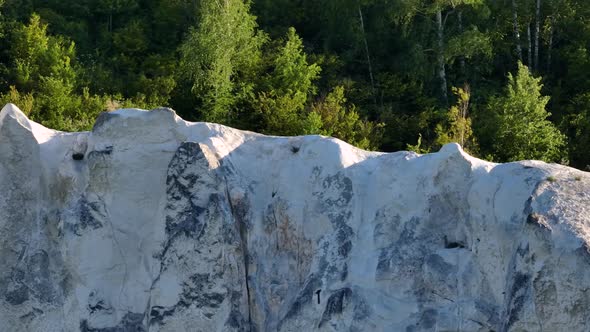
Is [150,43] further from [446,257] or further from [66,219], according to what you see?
[446,257]

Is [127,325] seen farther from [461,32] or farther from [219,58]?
[461,32]

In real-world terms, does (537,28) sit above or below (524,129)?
above

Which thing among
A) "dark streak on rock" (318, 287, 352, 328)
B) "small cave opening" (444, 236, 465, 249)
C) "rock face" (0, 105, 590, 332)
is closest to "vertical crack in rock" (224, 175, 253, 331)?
"rock face" (0, 105, 590, 332)

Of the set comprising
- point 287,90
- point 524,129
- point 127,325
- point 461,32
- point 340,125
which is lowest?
point 127,325

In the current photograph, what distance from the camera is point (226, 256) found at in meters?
15.5

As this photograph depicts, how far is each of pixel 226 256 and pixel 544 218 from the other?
193 inches

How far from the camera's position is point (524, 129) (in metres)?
28.1

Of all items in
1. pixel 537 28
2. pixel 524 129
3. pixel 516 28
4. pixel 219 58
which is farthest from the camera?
pixel 516 28

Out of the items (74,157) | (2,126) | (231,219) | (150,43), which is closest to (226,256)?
(231,219)

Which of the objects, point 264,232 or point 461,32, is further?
point 461,32

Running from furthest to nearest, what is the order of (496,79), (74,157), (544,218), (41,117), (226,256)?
1. (496,79)
2. (41,117)
3. (74,157)
4. (226,256)
5. (544,218)

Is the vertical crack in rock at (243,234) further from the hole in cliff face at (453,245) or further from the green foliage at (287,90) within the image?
the green foliage at (287,90)

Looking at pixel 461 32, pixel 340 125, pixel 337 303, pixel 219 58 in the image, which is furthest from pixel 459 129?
pixel 337 303

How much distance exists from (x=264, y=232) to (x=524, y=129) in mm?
14272
